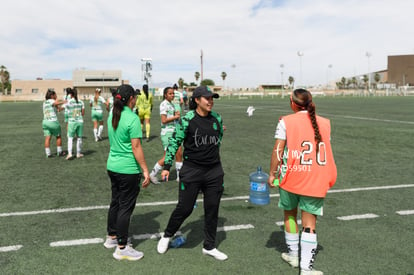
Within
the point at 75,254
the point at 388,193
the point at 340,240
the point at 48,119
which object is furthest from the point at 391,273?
the point at 48,119

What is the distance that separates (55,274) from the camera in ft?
11.8

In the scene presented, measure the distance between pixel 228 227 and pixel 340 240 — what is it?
148cm

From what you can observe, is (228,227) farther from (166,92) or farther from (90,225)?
(166,92)

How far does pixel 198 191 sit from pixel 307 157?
1.32m

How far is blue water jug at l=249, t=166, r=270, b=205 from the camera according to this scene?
215 inches

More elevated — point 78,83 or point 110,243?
point 78,83

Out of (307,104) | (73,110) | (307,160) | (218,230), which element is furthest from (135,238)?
(73,110)

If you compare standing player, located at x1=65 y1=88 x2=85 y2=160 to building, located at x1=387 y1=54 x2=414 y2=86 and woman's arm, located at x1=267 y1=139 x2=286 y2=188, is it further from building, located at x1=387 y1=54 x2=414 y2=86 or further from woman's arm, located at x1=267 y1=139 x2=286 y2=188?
building, located at x1=387 y1=54 x2=414 y2=86

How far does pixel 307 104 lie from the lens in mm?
3469

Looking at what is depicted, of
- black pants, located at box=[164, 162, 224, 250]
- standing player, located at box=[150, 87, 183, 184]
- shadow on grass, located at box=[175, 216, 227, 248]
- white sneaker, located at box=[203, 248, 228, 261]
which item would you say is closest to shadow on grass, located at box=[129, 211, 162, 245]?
shadow on grass, located at box=[175, 216, 227, 248]

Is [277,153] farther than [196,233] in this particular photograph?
No

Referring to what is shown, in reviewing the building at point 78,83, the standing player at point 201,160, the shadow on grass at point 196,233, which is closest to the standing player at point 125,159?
the standing player at point 201,160

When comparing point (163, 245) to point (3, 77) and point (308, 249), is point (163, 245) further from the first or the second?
point (3, 77)

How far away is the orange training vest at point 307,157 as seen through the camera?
11.1 feet
